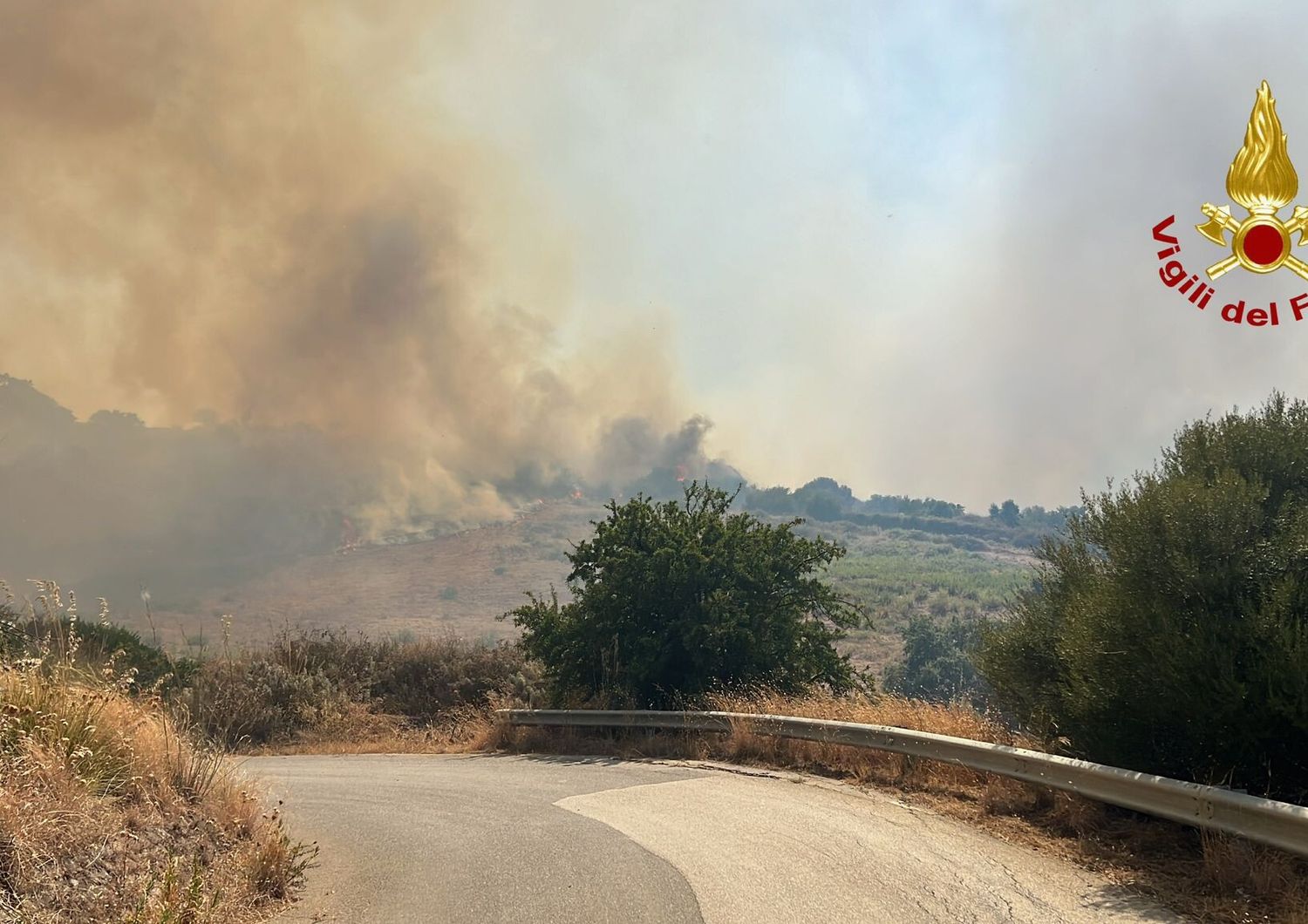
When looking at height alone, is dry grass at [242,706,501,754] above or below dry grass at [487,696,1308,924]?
below

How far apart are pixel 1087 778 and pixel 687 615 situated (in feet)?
35.6

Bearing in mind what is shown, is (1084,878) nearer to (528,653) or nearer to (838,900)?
(838,900)

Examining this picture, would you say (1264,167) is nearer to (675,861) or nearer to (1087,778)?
(1087,778)

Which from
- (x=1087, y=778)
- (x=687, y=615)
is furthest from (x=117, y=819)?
(x=687, y=615)

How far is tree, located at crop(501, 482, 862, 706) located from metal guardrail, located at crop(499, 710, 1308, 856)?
4068 millimetres

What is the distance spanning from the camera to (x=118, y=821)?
559 cm

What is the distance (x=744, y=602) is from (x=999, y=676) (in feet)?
25.3

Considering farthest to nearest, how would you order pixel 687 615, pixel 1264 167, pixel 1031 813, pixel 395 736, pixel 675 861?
pixel 395 736 < pixel 687 615 < pixel 1264 167 < pixel 1031 813 < pixel 675 861

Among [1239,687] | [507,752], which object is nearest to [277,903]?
[1239,687]

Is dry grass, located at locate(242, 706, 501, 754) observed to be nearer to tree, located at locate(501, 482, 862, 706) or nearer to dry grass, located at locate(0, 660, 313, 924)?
tree, located at locate(501, 482, 862, 706)

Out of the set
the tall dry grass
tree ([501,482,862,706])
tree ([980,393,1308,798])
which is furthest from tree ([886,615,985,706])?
the tall dry grass

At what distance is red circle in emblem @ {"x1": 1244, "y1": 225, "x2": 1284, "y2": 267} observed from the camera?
10.4 m

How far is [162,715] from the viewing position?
7.76 metres

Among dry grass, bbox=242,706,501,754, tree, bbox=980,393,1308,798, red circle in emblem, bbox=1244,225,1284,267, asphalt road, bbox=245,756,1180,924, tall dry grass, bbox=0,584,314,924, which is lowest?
dry grass, bbox=242,706,501,754
